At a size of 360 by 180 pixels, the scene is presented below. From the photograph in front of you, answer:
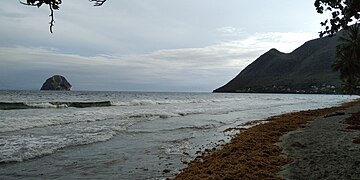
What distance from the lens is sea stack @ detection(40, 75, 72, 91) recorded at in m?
168

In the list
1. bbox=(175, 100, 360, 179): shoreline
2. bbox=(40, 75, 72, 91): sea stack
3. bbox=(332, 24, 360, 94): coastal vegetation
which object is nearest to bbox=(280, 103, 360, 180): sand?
bbox=(175, 100, 360, 179): shoreline

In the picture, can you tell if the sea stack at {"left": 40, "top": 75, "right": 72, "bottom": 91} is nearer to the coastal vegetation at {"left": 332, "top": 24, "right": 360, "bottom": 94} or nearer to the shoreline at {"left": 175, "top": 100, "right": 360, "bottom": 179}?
the coastal vegetation at {"left": 332, "top": 24, "right": 360, "bottom": 94}

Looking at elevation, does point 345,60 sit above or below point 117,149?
above

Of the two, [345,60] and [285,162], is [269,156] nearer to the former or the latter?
[285,162]

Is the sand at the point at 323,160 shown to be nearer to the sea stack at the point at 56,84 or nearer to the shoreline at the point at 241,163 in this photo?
the shoreline at the point at 241,163

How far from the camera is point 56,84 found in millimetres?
168125

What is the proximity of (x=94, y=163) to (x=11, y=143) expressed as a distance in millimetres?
5493

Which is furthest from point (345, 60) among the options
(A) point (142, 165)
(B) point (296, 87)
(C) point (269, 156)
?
(B) point (296, 87)

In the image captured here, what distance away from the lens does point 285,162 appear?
945 cm

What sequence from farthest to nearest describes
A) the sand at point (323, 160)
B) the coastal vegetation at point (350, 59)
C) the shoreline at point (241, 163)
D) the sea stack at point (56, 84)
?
1. the sea stack at point (56, 84)
2. the coastal vegetation at point (350, 59)
3. the shoreline at point (241, 163)
4. the sand at point (323, 160)

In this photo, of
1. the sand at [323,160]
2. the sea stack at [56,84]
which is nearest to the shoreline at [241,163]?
the sand at [323,160]

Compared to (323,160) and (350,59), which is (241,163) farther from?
(350,59)

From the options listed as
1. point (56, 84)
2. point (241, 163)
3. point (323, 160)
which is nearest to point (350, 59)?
point (323, 160)

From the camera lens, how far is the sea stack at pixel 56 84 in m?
168
